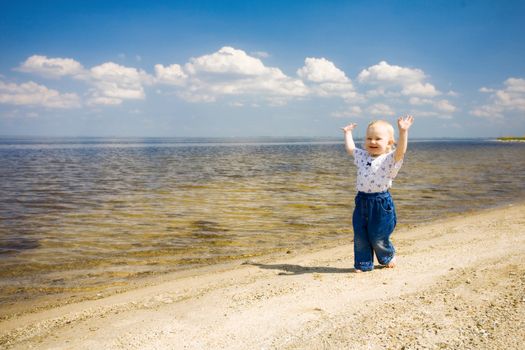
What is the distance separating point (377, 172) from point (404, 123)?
30.5 inches

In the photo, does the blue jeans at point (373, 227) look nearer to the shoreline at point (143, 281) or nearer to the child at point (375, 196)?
the child at point (375, 196)

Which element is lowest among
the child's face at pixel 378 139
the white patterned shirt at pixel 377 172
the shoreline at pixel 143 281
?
the shoreline at pixel 143 281

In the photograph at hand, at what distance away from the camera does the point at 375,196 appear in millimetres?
5766

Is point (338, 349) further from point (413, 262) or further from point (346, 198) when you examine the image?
point (346, 198)

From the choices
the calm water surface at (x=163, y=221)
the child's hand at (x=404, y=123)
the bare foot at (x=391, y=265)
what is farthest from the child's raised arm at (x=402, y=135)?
the calm water surface at (x=163, y=221)

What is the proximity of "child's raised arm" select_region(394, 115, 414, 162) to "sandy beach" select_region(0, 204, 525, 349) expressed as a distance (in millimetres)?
1661

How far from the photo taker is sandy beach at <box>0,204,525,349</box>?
12.1 ft

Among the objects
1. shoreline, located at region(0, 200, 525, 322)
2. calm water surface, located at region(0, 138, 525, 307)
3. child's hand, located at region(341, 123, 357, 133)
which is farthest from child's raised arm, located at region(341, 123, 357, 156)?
calm water surface, located at region(0, 138, 525, 307)

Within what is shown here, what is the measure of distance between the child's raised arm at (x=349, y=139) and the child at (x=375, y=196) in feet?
0.33

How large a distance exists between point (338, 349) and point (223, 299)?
188 cm

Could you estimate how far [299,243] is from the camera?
9133 millimetres

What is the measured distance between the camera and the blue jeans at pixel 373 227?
576 centimetres

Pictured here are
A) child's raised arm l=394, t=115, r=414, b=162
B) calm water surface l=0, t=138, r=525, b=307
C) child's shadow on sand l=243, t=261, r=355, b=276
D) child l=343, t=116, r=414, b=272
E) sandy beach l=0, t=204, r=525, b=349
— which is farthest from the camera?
calm water surface l=0, t=138, r=525, b=307

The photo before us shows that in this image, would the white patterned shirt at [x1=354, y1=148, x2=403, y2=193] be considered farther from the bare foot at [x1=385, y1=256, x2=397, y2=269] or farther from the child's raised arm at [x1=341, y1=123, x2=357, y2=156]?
the bare foot at [x1=385, y1=256, x2=397, y2=269]
